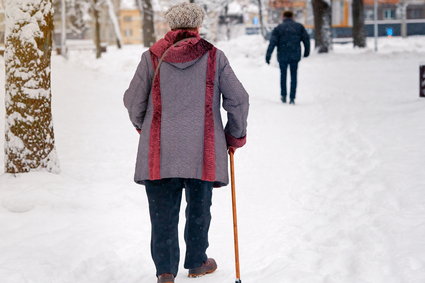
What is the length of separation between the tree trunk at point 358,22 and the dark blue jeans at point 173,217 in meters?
28.5

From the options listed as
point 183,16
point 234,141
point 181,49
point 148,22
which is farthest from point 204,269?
point 148,22

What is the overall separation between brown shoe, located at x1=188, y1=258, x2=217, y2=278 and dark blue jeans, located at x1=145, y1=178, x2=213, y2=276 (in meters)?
0.13

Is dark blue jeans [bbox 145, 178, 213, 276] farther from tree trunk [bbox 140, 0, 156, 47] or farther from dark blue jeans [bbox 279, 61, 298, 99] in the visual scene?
tree trunk [bbox 140, 0, 156, 47]

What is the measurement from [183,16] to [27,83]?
3579mm

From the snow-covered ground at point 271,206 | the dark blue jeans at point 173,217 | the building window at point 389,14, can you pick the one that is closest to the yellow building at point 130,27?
the building window at point 389,14

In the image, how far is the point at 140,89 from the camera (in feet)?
14.3

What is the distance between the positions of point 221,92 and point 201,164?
0.50m

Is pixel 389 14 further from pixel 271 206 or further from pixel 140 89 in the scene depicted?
pixel 140 89

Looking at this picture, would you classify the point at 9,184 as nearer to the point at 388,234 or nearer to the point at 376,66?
the point at 388,234

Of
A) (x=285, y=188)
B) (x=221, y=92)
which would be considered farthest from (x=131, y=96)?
(x=285, y=188)

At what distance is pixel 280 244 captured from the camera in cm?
591

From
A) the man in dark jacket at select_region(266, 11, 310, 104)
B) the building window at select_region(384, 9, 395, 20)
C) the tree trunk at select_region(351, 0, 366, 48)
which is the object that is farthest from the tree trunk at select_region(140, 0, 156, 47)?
the building window at select_region(384, 9, 395, 20)

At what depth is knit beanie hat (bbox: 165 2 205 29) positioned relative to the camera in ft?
14.1

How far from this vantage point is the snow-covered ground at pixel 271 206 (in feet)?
17.2
